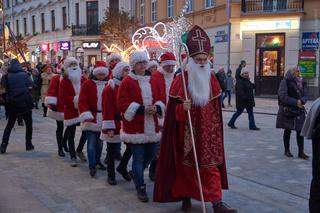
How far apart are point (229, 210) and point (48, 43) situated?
43239 mm

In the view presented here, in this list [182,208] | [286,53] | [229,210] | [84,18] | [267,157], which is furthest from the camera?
[84,18]

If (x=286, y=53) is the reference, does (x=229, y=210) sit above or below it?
below

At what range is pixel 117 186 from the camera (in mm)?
6344

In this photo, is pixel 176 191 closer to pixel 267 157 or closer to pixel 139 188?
pixel 139 188

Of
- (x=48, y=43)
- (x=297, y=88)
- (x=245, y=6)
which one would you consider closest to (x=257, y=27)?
(x=245, y=6)

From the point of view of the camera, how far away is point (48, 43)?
150 feet

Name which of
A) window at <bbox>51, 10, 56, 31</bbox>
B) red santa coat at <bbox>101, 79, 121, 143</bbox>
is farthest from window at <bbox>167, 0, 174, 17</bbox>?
red santa coat at <bbox>101, 79, 121, 143</bbox>

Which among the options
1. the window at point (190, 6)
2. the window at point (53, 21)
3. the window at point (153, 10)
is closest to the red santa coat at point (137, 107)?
the window at point (190, 6)

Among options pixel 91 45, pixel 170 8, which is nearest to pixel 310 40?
pixel 170 8

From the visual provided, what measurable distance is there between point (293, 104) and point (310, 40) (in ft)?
46.5

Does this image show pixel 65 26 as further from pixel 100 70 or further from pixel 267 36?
pixel 100 70

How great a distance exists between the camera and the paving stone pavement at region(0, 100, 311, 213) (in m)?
5.42

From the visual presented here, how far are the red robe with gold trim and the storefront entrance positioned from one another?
18.4m

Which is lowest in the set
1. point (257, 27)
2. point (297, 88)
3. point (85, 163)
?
point (85, 163)
